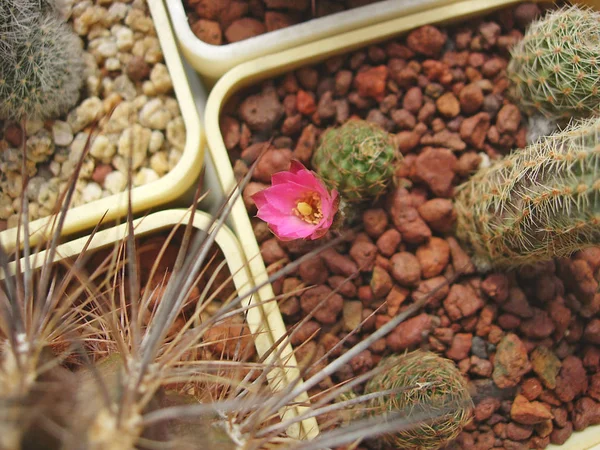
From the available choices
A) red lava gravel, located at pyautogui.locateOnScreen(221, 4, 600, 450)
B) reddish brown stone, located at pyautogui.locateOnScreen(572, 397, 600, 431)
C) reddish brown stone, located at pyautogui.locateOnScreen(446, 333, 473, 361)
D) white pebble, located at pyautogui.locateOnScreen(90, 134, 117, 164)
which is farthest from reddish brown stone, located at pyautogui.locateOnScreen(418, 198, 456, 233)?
white pebble, located at pyautogui.locateOnScreen(90, 134, 117, 164)

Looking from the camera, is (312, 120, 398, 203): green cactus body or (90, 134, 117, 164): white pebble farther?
(90, 134, 117, 164): white pebble

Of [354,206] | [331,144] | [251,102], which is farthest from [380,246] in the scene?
[251,102]

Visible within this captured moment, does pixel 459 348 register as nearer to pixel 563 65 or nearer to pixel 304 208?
pixel 304 208

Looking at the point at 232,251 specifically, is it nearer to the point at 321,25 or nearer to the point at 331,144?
the point at 331,144

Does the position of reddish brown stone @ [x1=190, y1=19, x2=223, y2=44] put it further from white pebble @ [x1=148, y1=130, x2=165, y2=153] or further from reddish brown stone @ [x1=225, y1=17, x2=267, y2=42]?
white pebble @ [x1=148, y1=130, x2=165, y2=153]

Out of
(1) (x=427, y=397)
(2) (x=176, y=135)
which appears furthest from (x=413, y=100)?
(1) (x=427, y=397)
